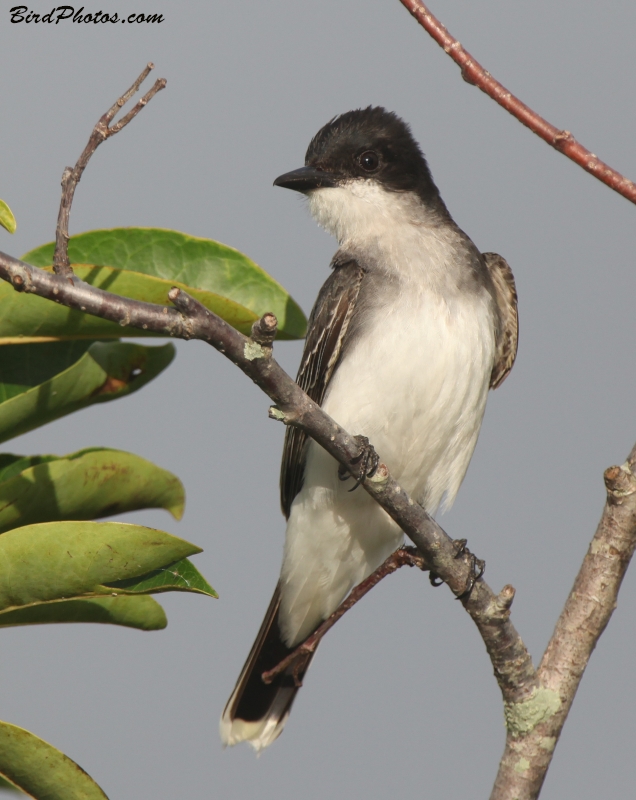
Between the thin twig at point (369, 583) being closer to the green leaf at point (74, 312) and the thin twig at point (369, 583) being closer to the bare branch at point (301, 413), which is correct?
the bare branch at point (301, 413)

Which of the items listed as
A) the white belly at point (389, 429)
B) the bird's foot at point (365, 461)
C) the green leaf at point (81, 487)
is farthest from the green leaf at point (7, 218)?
the white belly at point (389, 429)

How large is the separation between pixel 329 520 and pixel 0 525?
2.17 meters

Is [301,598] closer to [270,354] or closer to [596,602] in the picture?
[596,602]

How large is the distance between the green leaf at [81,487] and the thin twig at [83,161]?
0.96 meters

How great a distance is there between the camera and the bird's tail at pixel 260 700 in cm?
481

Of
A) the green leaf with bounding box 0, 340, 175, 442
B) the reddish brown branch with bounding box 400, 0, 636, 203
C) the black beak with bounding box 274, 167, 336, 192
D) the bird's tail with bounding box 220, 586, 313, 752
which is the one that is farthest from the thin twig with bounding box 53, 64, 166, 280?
the bird's tail with bounding box 220, 586, 313, 752

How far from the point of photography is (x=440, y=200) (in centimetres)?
500

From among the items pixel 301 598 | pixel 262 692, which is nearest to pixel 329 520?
pixel 301 598

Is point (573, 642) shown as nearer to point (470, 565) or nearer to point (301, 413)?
point (470, 565)

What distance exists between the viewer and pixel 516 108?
2496 mm

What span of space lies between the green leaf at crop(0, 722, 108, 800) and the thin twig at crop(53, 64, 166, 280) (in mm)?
1381

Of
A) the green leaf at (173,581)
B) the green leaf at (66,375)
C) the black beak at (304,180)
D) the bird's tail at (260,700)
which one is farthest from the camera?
the bird's tail at (260,700)

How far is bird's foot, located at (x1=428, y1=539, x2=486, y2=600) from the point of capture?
3119 mm

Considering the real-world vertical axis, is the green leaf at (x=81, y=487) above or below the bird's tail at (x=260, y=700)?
above
